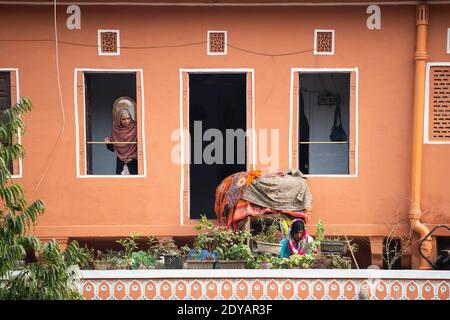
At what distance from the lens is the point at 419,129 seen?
9.62m

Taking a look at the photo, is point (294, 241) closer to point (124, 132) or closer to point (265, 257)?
point (265, 257)

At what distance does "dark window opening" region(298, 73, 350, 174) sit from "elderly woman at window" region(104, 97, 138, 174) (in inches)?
101

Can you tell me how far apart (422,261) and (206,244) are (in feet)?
9.37

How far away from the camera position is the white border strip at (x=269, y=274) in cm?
839

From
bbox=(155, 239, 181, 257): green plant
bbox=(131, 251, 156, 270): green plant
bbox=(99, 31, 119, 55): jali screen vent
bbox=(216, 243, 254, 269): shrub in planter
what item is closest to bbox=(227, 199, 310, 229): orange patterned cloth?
bbox=(216, 243, 254, 269): shrub in planter

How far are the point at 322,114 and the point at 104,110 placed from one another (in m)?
3.34

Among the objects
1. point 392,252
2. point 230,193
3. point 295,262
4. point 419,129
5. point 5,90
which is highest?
point 5,90

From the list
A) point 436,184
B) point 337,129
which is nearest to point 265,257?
point 436,184

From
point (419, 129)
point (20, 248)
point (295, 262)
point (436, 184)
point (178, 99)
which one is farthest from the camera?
point (178, 99)

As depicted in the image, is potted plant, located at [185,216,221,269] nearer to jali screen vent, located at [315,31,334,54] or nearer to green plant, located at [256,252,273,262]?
green plant, located at [256,252,273,262]

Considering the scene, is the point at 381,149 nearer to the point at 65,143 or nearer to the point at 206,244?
the point at 206,244

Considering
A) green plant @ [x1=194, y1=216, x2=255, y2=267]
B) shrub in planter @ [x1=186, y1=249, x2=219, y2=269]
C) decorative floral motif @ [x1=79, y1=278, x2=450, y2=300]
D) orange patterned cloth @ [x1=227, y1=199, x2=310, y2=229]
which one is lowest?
decorative floral motif @ [x1=79, y1=278, x2=450, y2=300]

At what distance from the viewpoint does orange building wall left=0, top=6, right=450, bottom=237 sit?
977 centimetres

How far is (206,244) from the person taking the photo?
9242 millimetres
